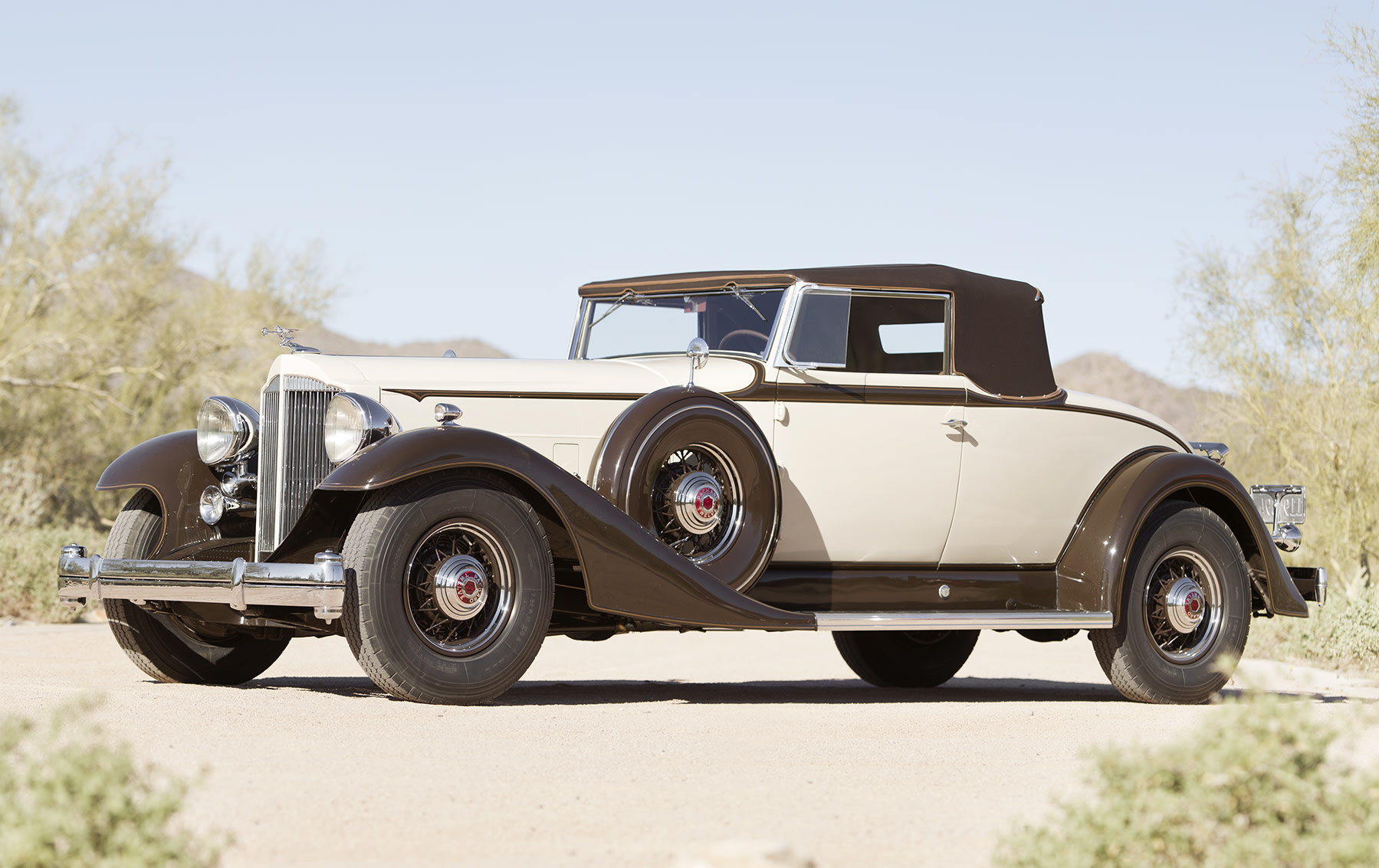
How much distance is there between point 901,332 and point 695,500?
188 centimetres

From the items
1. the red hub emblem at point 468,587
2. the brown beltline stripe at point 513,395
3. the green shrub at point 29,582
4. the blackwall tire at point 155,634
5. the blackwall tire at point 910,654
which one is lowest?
the green shrub at point 29,582

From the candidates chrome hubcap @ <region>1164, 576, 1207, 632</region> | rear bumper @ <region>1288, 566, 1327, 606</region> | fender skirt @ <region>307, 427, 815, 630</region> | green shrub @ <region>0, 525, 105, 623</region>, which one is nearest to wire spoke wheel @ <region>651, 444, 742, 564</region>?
fender skirt @ <region>307, 427, 815, 630</region>

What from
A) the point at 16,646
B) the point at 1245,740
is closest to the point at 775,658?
the point at 16,646

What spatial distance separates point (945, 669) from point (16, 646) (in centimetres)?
643

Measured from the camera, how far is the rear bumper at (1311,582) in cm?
796

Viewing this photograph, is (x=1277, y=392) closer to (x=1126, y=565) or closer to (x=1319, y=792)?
(x=1126, y=565)

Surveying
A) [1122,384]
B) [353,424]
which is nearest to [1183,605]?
[353,424]

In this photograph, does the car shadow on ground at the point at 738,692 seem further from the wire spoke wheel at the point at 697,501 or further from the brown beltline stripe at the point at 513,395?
the brown beltline stripe at the point at 513,395

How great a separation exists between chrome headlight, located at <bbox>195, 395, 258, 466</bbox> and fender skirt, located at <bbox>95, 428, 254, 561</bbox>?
0.32ft

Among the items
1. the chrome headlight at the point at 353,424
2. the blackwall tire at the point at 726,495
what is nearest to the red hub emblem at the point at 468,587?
the chrome headlight at the point at 353,424

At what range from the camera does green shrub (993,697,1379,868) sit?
9.49 ft

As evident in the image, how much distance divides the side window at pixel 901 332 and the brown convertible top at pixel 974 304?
0.09 m

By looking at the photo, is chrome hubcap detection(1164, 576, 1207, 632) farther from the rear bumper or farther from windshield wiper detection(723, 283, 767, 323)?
windshield wiper detection(723, 283, 767, 323)

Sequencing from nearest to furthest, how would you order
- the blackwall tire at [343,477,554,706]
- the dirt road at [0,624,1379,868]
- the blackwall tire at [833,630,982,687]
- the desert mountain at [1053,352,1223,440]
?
the dirt road at [0,624,1379,868] < the blackwall tire at [343,477,554,706] < the blackwall tire at [833,630,982,687] < the desert mountain at [1053,352,1223,440]
